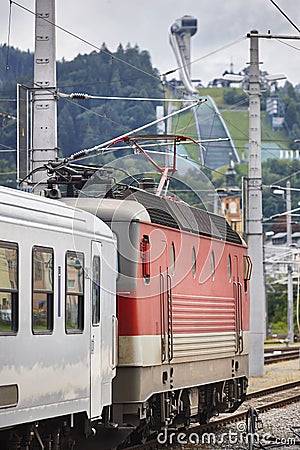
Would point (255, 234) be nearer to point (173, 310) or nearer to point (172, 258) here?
point (172, 258)

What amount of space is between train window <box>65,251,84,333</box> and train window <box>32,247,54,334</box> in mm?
529

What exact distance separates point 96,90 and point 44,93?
155110 mm

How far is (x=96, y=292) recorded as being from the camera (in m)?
13.9

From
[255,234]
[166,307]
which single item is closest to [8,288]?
[166,307]

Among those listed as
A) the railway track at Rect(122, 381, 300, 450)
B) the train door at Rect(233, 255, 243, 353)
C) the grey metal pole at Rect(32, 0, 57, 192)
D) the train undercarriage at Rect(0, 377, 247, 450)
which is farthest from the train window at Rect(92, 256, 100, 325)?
the train door at Rect(233, 255, 243, 353)

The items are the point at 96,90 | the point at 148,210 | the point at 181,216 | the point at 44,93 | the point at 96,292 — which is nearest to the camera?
the point at 96,292

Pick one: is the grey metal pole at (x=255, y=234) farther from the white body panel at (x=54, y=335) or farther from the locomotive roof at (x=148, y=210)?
the white body panel at (x=54, y=335)

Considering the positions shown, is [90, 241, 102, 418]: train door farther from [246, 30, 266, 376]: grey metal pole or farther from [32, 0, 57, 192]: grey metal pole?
[246, 30, 266, 376]: grey metal pole

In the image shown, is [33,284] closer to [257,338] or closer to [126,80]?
[257,338]

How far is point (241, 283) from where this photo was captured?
21.7 metres

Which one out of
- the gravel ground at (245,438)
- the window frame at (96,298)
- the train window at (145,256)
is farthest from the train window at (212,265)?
the window frame at (96,298)

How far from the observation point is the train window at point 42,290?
39.0ft

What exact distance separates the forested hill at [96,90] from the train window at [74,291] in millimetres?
94047

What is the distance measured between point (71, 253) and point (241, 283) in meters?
9.07
